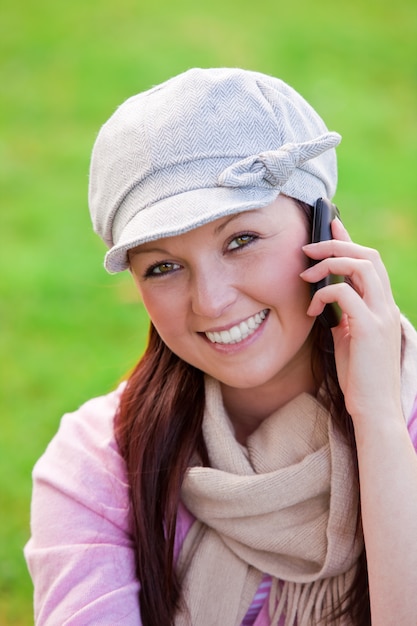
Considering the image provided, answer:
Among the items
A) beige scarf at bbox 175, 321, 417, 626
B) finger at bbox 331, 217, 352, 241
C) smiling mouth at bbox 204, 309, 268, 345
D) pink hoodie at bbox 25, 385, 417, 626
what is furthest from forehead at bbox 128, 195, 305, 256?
pink hoodie at bbox 25, 385, 417, 626

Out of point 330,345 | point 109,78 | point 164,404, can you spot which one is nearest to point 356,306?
point 330,345

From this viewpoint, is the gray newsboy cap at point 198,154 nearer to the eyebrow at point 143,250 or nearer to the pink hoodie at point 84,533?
the eyebrow at point 143,250

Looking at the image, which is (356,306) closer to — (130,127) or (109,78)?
(130,127)

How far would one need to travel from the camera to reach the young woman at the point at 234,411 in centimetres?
186

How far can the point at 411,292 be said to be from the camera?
15.3ft

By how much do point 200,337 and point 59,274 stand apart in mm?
3296

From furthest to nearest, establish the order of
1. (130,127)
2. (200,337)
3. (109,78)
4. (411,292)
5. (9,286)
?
1. (109,78)
2. (9,286)
3. (411,292)
4. (200,337)
5. (130,127)

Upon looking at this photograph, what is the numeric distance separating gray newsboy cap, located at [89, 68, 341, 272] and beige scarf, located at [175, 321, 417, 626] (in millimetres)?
529

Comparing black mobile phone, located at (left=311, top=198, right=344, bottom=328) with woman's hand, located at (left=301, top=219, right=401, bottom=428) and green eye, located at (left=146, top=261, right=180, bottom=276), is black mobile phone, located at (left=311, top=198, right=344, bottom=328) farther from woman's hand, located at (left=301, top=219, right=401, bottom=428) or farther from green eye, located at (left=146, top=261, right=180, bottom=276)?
green eye, located at (left=146, top=261, right=180, bottom=276)

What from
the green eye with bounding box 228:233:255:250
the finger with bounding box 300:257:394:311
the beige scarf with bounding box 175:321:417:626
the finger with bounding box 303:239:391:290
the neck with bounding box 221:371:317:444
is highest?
the green eye with bounding box 228:233:255:250

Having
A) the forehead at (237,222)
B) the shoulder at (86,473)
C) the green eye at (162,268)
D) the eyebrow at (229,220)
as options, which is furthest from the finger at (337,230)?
the shoulder at (86,473)

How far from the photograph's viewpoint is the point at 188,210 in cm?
182

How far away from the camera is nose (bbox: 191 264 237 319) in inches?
75.5

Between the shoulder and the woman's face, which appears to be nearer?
the woman's face
